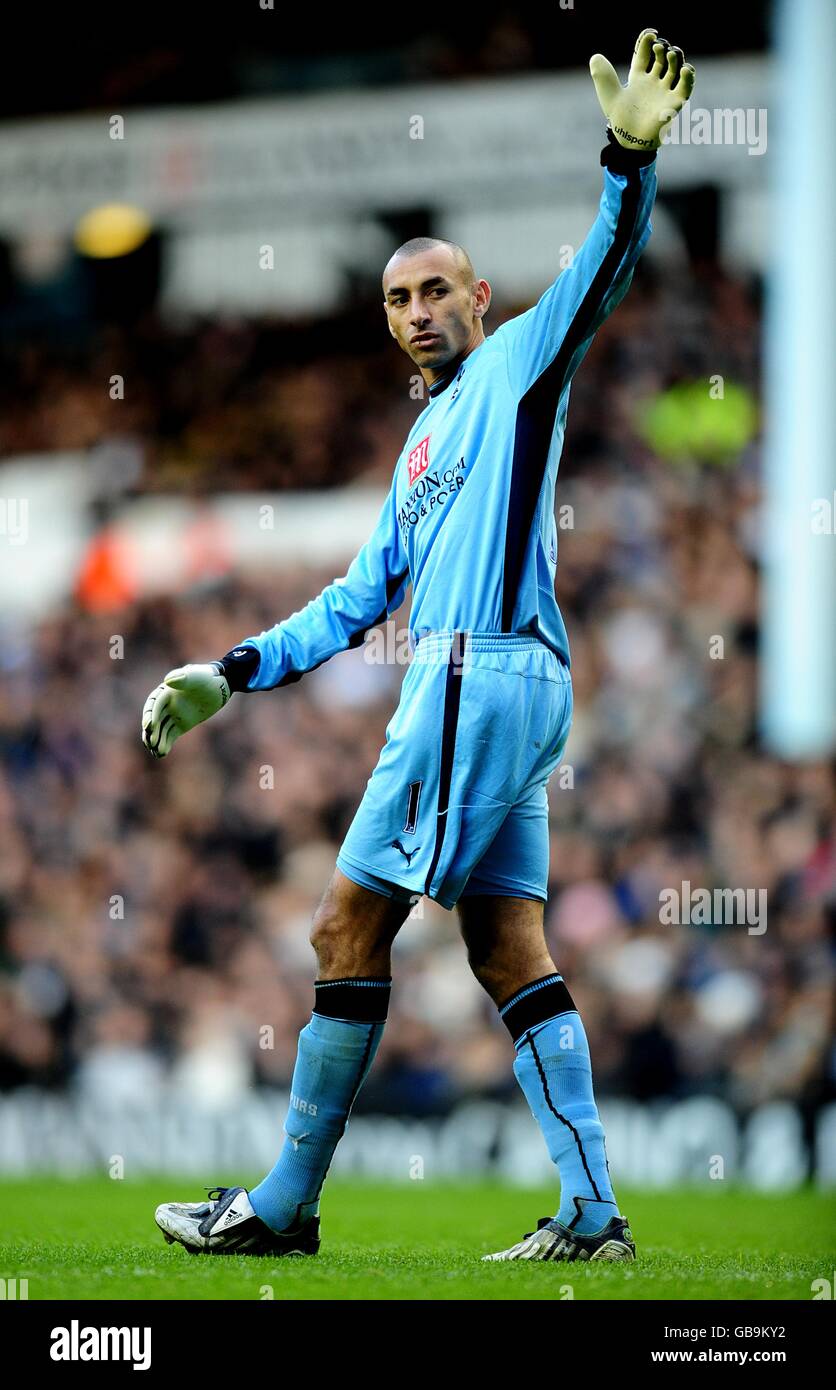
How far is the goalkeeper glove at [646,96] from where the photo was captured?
3.87 metres

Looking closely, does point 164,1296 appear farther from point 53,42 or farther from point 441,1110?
point 53,42

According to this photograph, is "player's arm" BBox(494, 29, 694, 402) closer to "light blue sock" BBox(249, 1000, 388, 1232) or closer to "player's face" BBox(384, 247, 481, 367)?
"player's face" BBox(384, 247, 481, 367)

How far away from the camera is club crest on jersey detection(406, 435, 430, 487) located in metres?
4.38

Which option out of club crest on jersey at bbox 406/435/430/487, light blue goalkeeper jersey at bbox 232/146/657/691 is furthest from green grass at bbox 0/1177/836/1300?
club crest on jersey at bbox 406/435/430/487

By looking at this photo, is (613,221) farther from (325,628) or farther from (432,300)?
(325,628)

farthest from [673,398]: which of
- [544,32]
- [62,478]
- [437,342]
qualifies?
[437,342]

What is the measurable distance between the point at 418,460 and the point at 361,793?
7.31m

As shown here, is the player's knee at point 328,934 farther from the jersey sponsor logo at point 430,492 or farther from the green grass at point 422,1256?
the jersey sponsor logo at point 430,492

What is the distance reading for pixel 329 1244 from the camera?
15.7 ft

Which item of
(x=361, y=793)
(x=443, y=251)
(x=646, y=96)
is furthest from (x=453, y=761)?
(x=361, y=793)

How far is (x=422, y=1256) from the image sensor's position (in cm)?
446
